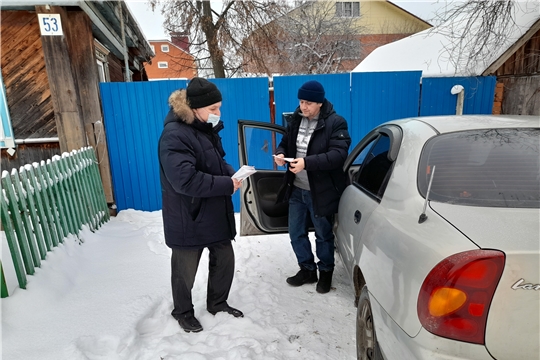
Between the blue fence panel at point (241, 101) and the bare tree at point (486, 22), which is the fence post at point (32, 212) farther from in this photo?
the bare tree at point (486, 22)

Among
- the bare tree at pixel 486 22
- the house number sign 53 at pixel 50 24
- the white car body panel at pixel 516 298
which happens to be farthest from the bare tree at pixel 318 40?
the white car body panel at pixel 516 298

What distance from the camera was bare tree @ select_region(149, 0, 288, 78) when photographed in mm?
10039

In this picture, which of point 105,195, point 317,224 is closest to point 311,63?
point 105,195

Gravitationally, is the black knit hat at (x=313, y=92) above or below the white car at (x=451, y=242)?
above

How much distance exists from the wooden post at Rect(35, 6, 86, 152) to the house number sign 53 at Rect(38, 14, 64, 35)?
0.05 metres

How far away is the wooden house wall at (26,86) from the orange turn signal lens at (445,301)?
5.49 m

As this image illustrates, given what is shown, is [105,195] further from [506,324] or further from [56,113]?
[506,324]

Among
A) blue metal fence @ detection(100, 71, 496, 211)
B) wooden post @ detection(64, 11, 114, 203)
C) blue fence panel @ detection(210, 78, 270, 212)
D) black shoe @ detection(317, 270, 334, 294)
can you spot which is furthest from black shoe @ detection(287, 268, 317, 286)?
wooden post @ detection(64, 11, 114, 203)

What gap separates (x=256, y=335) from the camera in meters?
2.46

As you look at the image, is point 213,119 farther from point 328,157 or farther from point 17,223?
point 17,223

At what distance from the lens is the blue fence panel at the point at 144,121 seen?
509 cm

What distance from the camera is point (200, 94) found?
2.21 m

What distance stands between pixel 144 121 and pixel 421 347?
5.04 meters

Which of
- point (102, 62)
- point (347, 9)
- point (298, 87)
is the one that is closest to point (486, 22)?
point (298, 87)
